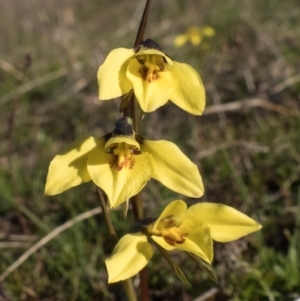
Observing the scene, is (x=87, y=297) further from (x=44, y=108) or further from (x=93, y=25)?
(x=93, y=25)

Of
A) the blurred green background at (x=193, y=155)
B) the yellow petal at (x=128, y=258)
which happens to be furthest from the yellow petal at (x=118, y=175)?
the blurred green background at (x=193, y=155)

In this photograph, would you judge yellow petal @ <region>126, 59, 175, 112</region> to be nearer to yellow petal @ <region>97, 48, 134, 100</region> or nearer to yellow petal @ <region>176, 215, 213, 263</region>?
yellow petal @ <region>97, 48, 134, 100</region>

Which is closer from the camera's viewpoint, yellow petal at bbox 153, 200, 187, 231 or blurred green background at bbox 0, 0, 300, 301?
yellow petal at bbox 153, 200, 187, 231

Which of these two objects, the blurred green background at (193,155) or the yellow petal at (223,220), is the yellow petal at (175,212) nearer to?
the yellow petal at (223,220)

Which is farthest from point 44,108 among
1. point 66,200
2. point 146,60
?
point 146,60

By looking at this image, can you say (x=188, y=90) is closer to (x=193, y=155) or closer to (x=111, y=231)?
(x=111, y=231)

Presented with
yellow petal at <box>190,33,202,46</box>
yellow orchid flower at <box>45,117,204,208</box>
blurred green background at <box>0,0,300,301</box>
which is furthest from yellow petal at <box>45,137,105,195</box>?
yellow petal at <box>190,33,202,46</box>

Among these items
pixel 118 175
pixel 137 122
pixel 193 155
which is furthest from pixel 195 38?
pixel 118 175
